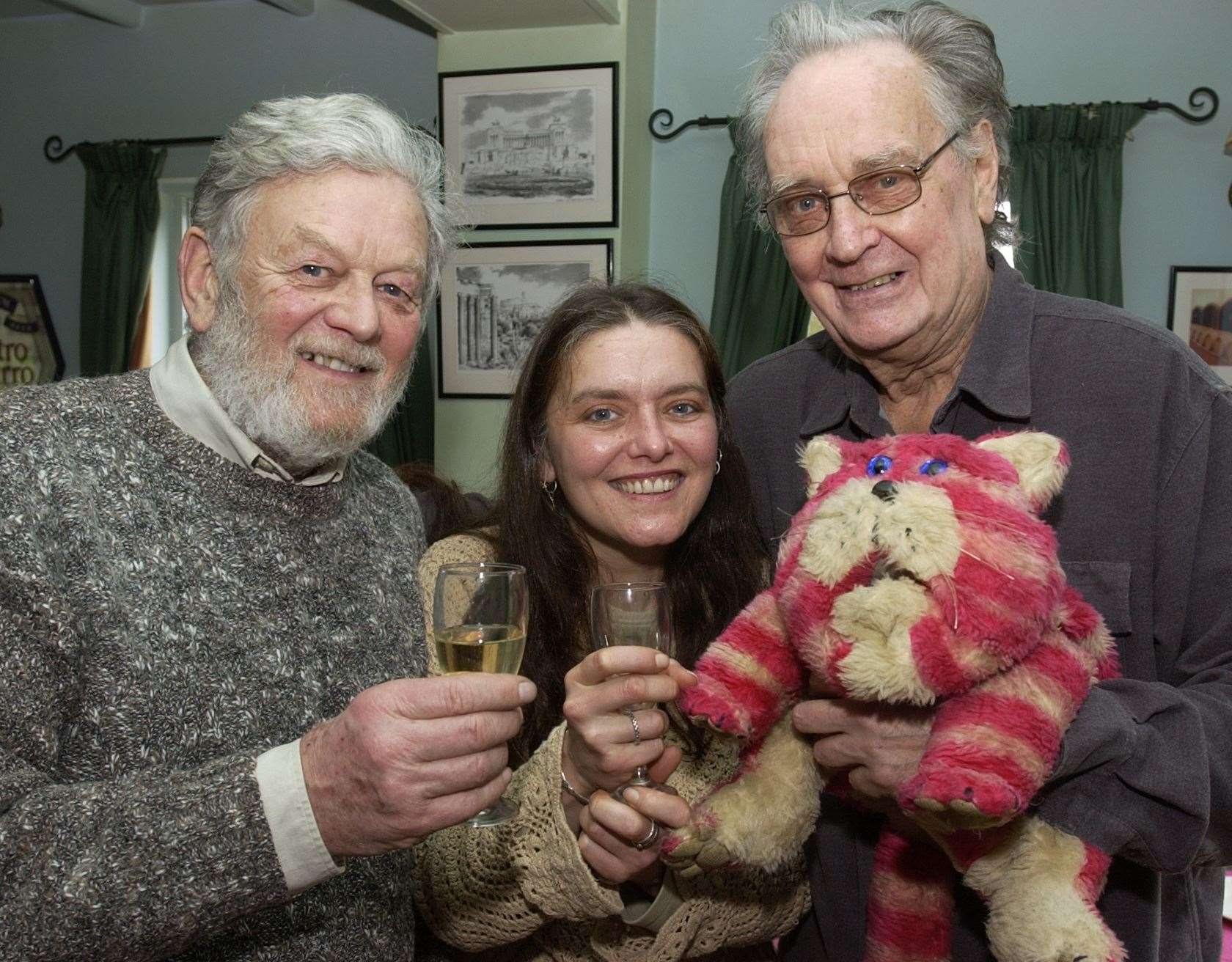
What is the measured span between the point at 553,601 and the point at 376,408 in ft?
1.60

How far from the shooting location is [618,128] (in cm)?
440

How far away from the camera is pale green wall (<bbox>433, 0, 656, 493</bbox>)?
4340 millimetres

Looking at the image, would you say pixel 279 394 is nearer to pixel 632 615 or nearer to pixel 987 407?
pixel 632 615

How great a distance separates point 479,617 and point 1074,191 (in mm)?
3930

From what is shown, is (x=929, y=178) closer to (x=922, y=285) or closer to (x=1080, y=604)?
(x=922, y=285)

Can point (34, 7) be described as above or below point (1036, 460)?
above

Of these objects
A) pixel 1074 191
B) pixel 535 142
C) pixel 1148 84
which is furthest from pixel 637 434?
pixel 1148 84

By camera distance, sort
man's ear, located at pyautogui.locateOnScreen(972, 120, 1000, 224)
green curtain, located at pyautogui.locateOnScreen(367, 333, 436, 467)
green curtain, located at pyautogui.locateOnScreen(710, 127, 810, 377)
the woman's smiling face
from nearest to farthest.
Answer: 1. man's ear, located at pyautogui.locateOnScreen(972, 120, 1000, 224)
2. the woman's smiling face
3. green curtain, located at pyautogui.locateOnScreen(710, 127, 810, 377)
4. green curtain, located at pyautogui.locateOnScreen(367, 333, 436, 467)

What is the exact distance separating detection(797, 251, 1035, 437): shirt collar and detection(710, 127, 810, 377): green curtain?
2.84m

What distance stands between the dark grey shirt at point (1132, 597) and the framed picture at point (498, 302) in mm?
2986

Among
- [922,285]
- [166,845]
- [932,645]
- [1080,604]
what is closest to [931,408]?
[922,285]

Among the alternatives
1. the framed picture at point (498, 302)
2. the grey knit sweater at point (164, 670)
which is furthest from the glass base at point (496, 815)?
the framed picture at point (498, 302)

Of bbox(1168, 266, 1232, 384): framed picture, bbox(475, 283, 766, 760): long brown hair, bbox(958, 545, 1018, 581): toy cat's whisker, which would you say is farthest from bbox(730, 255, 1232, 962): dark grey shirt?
bbox(1168, 266, 1232, 384): framed picture

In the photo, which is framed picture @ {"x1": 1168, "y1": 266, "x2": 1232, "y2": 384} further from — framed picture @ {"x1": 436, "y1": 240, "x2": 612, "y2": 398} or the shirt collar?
the shirt collar
